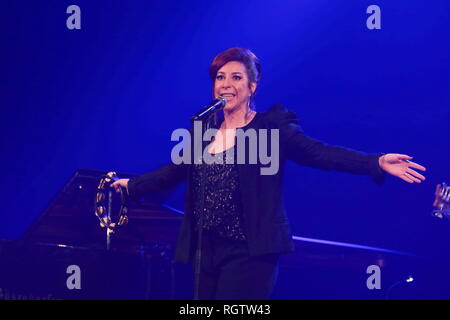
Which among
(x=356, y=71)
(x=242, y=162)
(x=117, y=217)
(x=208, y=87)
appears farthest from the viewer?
(x=208, y=87)

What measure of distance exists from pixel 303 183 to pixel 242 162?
1789 millimetres

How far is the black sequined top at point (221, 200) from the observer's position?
274 centimetres

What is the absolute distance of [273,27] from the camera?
457cm

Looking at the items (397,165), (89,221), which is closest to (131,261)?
(89,221)

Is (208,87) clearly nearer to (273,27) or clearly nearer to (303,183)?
(273,27)

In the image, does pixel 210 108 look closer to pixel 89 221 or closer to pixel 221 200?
pixel 221 200

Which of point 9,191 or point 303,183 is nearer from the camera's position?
point 303,183

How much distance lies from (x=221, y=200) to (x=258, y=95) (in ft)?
6.06

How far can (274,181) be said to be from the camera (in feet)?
9.17

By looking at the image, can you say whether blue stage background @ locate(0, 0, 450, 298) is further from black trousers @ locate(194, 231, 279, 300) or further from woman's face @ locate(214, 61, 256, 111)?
black trousers @ locate(194, 231, 279, 300)

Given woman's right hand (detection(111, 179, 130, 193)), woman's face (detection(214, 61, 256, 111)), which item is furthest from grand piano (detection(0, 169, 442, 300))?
woman's face (detection(214, 61, 256, 111))

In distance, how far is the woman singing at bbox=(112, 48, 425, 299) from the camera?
2.67 metres
